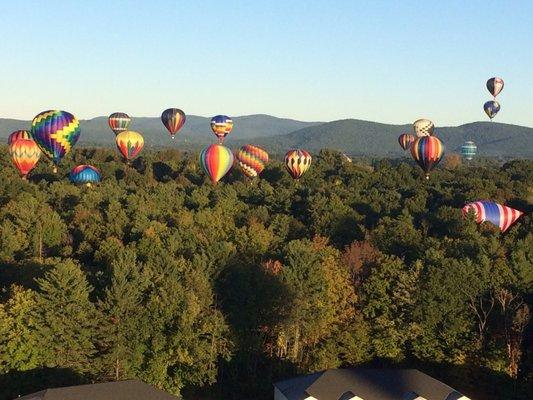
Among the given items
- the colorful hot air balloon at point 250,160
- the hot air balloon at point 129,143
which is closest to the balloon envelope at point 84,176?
the hot air balloon at point 129,143

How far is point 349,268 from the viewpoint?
1791 inches

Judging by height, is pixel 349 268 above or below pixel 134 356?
above

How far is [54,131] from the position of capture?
7544cm

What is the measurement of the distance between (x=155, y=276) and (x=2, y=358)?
390 inches

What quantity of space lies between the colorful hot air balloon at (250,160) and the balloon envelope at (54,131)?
26.7m

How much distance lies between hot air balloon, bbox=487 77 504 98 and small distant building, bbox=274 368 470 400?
10053 centimetres

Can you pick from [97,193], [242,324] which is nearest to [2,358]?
[242,324]

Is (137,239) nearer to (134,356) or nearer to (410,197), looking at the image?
(134,356)

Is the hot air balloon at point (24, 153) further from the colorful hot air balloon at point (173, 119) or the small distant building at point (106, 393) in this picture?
the small distant building at point (106, 393)

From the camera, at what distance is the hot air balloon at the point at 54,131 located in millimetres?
75688

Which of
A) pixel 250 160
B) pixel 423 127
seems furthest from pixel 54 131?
pixel 423 127

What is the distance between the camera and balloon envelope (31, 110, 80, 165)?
75.7 m

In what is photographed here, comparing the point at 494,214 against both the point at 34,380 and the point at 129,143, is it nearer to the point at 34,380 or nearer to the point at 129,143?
the point at 34,380

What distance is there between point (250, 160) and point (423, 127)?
48933 mm
